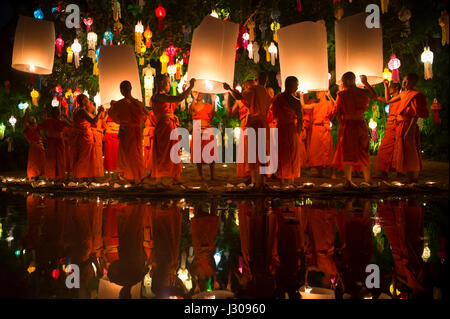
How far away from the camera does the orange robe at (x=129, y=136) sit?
5492mm

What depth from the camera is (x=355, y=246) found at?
2.30m

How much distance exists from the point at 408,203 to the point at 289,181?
1737 mm

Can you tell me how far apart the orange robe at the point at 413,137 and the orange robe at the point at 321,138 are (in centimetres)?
166

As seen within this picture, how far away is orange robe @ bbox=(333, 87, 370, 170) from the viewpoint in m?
4.99

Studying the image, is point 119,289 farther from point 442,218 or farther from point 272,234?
point 442,218

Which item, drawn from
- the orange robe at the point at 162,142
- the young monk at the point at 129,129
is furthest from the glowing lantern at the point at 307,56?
the young monk at the point at 129,129

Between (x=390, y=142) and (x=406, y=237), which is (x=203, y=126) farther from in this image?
(x=406, y=237)

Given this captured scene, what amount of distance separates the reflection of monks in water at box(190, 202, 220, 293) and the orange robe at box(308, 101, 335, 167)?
4.04 m

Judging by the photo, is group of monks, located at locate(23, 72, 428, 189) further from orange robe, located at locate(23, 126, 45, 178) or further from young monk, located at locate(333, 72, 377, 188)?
orange robe, located at locate(23, 126, 45, 178)

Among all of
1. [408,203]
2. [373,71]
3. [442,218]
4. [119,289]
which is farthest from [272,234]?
[373,71]

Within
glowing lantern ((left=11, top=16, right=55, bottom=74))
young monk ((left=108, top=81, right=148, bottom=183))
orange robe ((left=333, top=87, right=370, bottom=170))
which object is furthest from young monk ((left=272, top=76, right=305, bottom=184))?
glowing lantern ((left=11, top=16, right=55, bottom=74))

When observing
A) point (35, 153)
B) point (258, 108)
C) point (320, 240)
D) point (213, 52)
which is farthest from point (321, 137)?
point (35, 153)

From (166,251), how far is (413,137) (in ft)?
16.1
